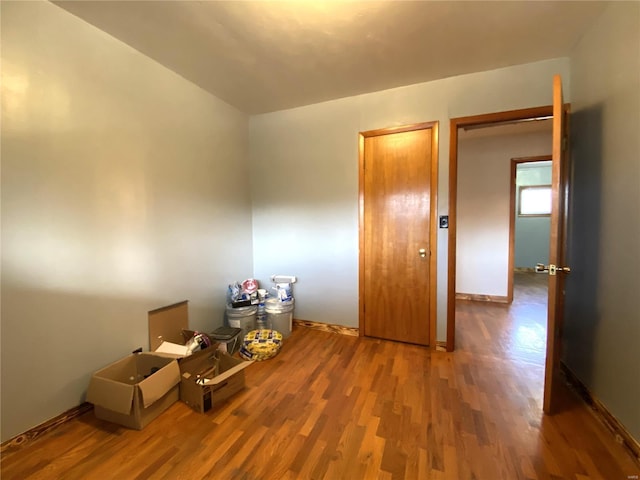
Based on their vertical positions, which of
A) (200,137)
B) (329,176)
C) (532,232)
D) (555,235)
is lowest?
(532,232)

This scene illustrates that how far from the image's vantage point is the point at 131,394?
150 cm

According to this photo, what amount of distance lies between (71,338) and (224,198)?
5.41 ft

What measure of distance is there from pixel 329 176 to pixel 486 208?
104 inches

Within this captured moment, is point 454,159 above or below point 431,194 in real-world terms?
above

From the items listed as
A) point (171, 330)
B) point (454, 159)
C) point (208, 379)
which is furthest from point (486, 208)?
point (171, 330)

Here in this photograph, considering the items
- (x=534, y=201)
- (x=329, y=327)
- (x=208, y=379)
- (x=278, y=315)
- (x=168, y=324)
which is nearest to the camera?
(x=208, y=379)

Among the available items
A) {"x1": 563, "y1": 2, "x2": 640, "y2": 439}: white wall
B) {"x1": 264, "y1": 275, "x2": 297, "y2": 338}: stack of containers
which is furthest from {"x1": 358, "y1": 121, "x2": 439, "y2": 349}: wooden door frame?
{"x1": 264, "y1": 275, "x2": 297, "y2": 338}: stack of containers

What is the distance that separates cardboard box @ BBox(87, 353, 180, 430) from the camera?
1525mm

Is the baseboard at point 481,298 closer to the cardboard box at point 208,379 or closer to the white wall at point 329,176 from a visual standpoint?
the white wall at point 329,176

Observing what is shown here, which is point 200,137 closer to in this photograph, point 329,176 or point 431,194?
point 329,176

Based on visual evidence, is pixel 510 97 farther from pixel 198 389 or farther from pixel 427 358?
pixel 198 389

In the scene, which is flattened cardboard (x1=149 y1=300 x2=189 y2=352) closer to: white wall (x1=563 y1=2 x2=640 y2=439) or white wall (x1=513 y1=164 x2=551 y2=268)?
white wall (x1=563 y1=2 x2=640 y2=439)

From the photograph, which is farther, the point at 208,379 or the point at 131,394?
the point at 208,379

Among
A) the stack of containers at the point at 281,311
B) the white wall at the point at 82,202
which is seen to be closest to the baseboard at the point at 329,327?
the stack of containers at the point at 281,311
